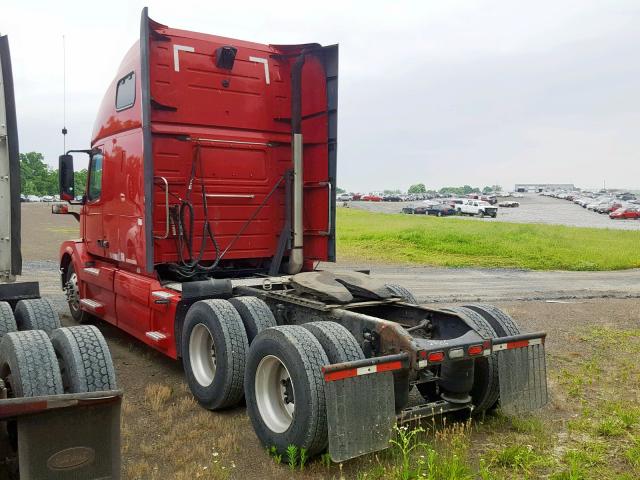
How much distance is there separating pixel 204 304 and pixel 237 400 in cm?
94

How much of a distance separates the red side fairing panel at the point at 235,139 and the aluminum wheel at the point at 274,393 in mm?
2784

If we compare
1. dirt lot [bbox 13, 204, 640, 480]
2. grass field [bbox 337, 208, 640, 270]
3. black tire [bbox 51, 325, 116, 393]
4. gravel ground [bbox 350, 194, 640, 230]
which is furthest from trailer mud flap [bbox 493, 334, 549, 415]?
gravel ground [bbox 350, 194, 640, 230]

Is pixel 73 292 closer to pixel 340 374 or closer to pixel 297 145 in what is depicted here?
pixel 297 145

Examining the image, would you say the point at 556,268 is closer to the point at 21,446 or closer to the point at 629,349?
the point at 629,349

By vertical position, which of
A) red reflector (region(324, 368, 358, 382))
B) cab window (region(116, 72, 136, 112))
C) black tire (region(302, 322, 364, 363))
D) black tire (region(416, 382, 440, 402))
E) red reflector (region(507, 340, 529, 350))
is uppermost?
cab window (region(116, 72, 136, 112))

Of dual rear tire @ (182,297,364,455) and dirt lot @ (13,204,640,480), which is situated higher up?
dual rear tire @ (182,297,364,455)

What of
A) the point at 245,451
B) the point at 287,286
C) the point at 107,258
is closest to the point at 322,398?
the point at 245,451

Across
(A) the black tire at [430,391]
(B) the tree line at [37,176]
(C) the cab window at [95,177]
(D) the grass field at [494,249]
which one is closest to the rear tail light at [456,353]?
(A) the black tire at [430,391]

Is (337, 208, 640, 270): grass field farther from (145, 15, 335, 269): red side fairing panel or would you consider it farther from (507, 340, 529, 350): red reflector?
(507, 340, 529, 350): red reflector

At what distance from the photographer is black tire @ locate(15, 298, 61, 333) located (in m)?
4.86

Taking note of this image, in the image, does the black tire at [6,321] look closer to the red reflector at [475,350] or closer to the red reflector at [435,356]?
the red reflector at [435,356]

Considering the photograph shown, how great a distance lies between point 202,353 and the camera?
5996 mm

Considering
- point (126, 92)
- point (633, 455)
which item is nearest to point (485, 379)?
point (633, 455)

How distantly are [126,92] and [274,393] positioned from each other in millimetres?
4357
